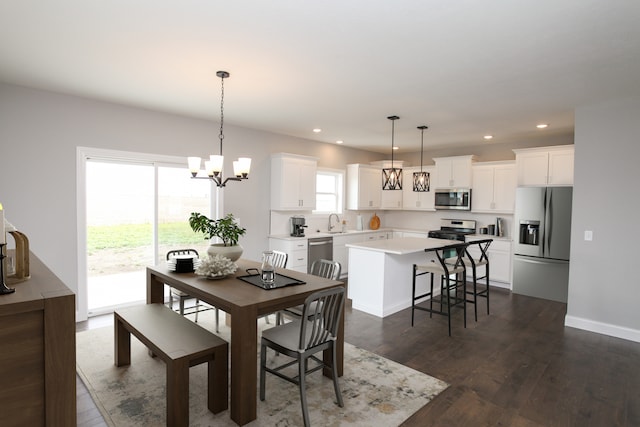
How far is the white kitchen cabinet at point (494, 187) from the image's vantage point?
244 inches

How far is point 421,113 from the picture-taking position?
14.9 feet

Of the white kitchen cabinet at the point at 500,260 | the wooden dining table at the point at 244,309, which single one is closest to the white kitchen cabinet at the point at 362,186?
the white kitchen cabinet at the point at 500,260

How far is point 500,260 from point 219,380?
528 centimetres

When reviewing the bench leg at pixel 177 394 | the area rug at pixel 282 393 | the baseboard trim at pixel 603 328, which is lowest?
the area rug at pixel 282 393

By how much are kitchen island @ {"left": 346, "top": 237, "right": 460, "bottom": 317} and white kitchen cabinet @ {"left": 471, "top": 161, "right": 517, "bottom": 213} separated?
87.5 inches

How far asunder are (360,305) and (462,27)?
348 cm

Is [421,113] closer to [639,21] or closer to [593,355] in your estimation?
[639,21]

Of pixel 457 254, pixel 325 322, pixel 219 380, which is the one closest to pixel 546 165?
pixel 457 254

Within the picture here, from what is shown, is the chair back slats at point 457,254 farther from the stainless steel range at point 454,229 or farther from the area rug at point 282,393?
the stainless steel range at point 454,229

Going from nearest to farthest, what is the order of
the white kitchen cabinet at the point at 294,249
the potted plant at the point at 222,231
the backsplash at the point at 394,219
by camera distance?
the potted plant at the point at 222,231 < the white kitchen cabinet at the point at 294,249 < the backsplash at the point at 394,219

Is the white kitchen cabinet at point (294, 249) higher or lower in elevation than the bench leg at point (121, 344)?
higher

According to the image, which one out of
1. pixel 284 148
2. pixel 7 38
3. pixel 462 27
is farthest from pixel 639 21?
pixel 284 148

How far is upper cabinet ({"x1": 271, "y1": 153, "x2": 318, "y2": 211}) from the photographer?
19.2 ft

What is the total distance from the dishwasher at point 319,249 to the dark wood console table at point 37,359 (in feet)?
15.5
